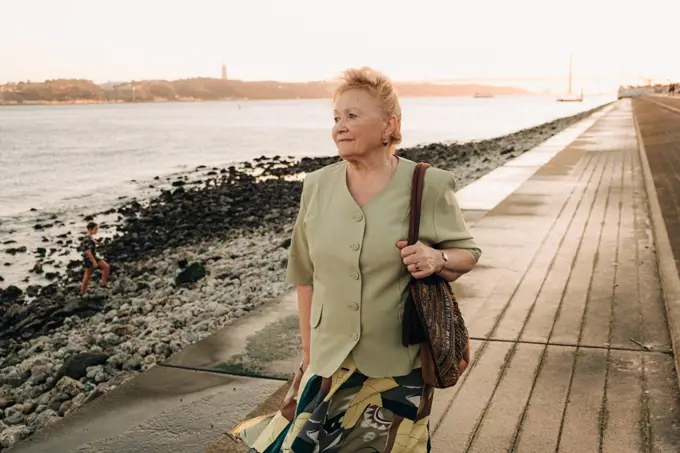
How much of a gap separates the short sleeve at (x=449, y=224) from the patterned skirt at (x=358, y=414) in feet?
1.44

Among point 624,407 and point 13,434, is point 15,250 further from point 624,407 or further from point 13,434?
point 624,407

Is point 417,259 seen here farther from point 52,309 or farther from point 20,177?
point 20,177

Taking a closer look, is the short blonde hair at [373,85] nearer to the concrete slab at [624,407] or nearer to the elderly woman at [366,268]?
the elderly woman at [366,268]

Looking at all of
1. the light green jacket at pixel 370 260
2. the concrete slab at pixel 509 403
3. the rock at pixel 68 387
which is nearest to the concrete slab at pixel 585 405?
the concrete slab at pixel 509 403

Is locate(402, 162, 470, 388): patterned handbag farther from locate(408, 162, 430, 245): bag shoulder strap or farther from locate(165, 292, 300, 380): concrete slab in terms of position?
locate(165, 292, 300, 380): concrete slab

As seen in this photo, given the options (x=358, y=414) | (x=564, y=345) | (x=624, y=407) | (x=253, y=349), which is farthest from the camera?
(x=253, y=349)

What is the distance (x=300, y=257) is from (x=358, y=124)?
20.1 inches

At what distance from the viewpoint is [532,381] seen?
12.7 feet

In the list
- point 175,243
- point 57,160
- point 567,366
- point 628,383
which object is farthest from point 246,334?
point 57,160

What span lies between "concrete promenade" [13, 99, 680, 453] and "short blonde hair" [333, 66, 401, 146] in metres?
1.68

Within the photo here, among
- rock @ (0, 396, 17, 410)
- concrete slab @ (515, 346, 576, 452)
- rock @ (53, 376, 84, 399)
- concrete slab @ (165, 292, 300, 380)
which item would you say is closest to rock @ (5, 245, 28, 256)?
rock @ (0, 396, 17, 410)

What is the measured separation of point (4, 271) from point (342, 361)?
46.2 ft

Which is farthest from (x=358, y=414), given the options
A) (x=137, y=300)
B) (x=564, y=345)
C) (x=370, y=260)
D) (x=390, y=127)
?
(x=137, y=300)

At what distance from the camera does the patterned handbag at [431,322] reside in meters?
2.20
